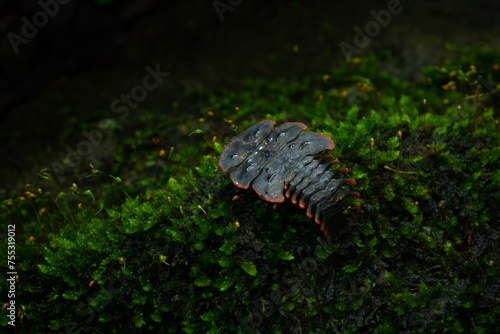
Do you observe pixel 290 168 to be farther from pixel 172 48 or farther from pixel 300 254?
pixel 172 48

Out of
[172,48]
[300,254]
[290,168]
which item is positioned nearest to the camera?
[290,168]

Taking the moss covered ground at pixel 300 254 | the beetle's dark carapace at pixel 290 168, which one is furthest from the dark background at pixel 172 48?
the beetle's dark carapace at pixel 290 168

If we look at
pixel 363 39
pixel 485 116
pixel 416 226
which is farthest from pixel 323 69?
pixel 416 226

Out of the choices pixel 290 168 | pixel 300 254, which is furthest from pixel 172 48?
pixel 300 254

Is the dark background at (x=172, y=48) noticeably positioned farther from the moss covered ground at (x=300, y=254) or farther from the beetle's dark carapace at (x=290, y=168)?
the beetle's dark carapace at (x=290, y=168)

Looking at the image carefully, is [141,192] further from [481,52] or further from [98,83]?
[481,52]
